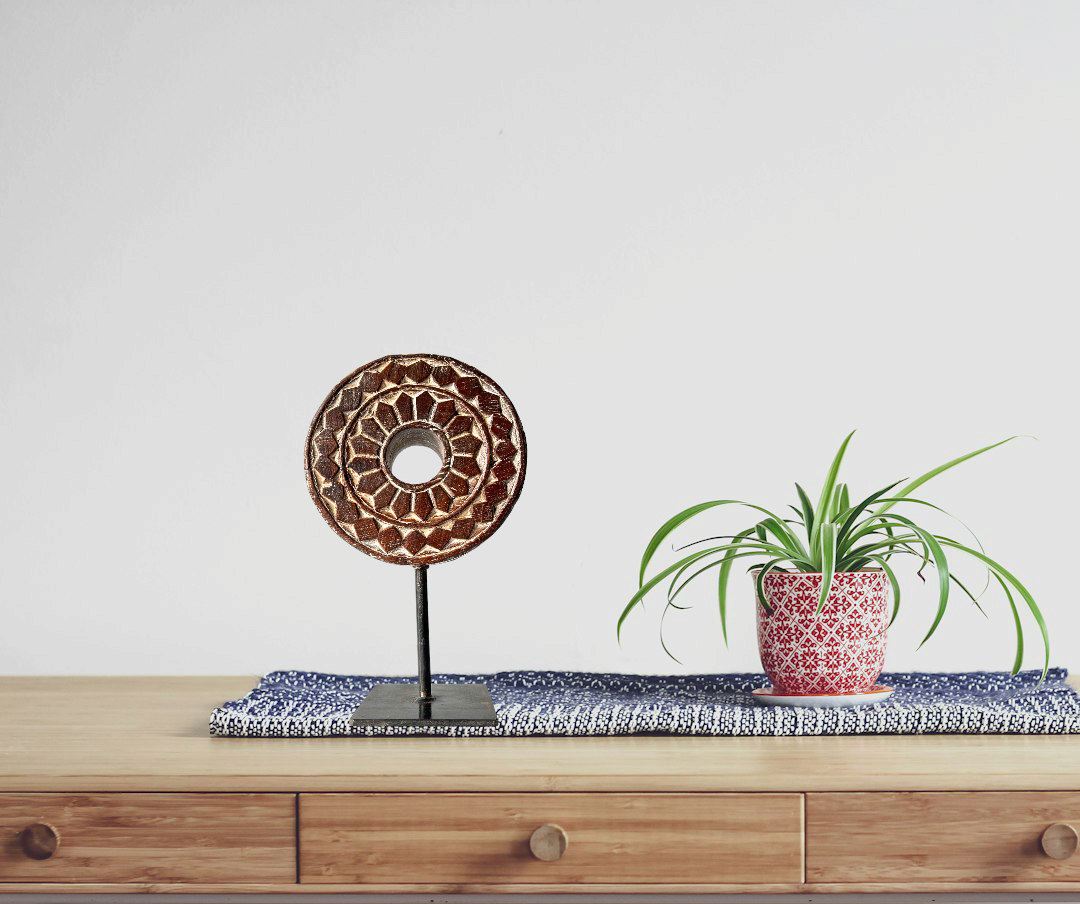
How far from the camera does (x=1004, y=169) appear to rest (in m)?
1.49

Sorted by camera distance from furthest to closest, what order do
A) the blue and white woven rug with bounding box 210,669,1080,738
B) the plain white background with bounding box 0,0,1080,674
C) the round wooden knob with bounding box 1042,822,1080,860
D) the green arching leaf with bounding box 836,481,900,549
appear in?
the plain white background with bounding box 0,0,1080,674 < the green arching leaf with bounding box 836,481,900,549 < the blue and white woven rug with bounding box 210,669,1080,738 < the round wooden knob with bounding box 1042,822,1080,860

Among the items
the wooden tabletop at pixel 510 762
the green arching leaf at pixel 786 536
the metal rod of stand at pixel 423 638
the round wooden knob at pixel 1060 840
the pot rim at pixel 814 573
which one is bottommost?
the round wooden knob at pixel 1060 840

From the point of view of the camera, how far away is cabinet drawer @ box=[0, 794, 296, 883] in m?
0.94

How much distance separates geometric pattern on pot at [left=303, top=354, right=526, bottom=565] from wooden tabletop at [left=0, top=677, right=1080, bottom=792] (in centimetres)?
22

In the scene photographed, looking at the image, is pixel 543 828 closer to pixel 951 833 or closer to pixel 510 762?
pixel 510 762

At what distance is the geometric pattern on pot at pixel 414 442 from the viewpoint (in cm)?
116

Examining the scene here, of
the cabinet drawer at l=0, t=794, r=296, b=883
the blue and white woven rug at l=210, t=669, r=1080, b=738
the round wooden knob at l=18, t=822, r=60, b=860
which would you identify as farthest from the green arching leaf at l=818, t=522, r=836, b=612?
the round wooden knob at l=18, t=822, r=60, b=860

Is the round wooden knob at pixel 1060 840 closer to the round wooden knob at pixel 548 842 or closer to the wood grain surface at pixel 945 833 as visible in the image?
the wood grain surface at pixel 945 833

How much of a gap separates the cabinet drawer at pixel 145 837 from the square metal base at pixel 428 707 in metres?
0.16

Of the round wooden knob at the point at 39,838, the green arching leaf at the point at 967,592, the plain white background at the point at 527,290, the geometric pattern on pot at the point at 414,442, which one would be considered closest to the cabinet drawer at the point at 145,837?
the round wooden knob at the point at 39,838

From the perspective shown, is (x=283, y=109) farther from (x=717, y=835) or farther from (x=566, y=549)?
(x=717, y=835)

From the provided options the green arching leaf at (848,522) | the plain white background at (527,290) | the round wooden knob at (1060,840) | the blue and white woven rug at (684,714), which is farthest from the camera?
the plain white background at (527,290)

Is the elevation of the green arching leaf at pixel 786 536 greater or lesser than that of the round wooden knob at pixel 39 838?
greater

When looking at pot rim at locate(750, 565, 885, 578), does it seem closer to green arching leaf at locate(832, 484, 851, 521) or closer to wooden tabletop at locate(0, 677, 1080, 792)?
green arching leaf at locate(832, 484, 851, 521)
